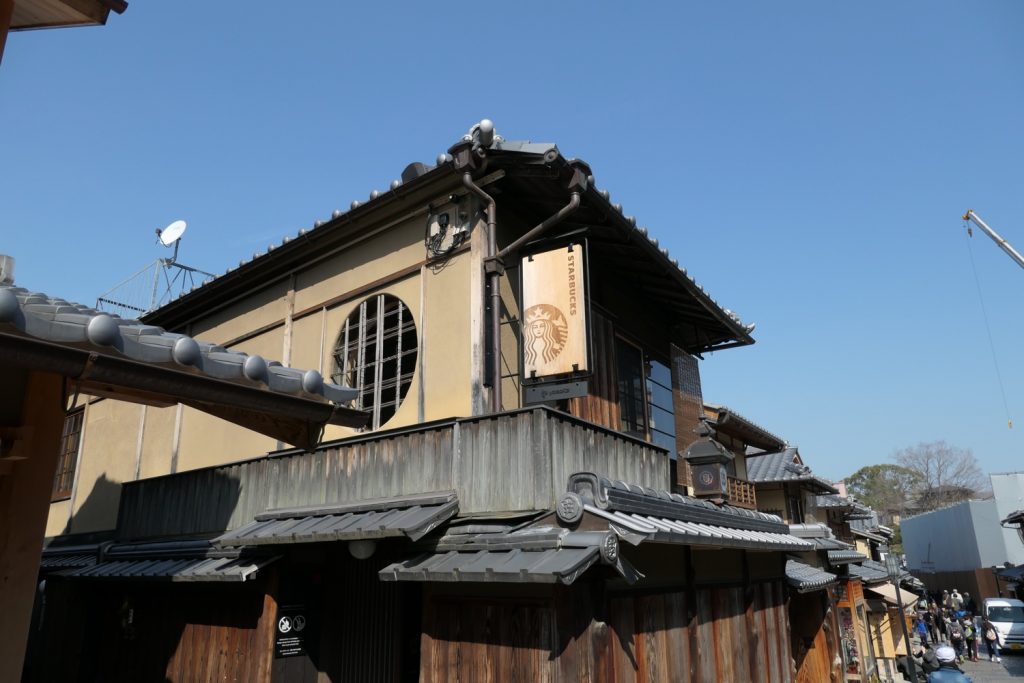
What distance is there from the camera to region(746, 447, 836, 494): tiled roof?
25422mm

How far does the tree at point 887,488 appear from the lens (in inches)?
3351

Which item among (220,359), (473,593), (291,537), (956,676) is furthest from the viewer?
(956,676)

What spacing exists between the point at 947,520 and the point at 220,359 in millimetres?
67738

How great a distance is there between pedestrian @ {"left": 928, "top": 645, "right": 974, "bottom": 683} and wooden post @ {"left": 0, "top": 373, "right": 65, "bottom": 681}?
11153mm

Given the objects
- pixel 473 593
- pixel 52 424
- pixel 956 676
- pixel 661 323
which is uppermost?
pixel 661 323

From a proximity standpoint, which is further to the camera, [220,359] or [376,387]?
[376,387]

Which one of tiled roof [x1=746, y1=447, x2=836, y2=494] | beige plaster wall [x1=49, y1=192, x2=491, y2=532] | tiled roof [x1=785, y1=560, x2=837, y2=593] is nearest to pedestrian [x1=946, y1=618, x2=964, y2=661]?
tiled roof [x1=746, y1=447, x2=836, y2=494]

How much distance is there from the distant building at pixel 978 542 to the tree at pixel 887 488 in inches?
1066

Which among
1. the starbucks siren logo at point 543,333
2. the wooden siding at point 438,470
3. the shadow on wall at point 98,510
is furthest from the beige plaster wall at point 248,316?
the starbucks siren logo at point 543,333

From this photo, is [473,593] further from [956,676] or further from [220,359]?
[956,676]

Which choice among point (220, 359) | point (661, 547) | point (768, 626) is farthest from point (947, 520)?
point (220, 359)

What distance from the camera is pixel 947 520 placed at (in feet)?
189

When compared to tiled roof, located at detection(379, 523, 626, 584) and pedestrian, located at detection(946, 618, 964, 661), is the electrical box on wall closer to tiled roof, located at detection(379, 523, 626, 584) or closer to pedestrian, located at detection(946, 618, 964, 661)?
tiled roof, located at detection(379, 523, 626, 584)

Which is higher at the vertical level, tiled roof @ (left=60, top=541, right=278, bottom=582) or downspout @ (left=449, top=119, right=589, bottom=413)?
downspout @ (left=449, top=119, right=589, bottom=413)
